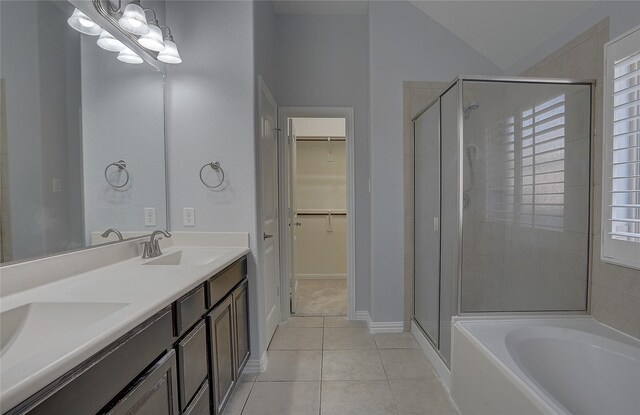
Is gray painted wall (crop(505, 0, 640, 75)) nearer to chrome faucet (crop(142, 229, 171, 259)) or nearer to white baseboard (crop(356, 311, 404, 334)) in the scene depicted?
white baseboard (crop(356, 311, 404, 334))

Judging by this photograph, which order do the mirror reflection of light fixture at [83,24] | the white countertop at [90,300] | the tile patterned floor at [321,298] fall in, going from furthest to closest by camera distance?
the tile patterned floor at [321,298], the mirror reflection of light fixture at [83,24], the white countertop at [90,300]

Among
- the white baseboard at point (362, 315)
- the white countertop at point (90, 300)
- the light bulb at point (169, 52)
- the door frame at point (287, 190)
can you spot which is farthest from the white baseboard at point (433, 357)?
the light bulb at point (169, 52)

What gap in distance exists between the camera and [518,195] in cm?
181

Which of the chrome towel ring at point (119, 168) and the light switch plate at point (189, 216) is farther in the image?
the light switch plate at point (189, 216)

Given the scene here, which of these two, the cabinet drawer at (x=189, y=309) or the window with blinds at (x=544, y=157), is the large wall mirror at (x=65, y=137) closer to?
the cabinet drawer at (x=189, y=309)

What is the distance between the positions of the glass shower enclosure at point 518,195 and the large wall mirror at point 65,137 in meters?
1.98

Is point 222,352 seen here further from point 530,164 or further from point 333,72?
point 333,72

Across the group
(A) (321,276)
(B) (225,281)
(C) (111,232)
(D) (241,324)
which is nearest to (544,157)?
(B) (225,281)

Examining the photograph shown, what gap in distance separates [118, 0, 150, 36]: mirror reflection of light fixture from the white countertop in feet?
3.81

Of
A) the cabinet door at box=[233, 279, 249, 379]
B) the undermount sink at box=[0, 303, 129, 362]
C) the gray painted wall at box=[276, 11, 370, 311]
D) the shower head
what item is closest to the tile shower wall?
the shower head

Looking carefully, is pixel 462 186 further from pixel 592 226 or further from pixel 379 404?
pixel 379 404

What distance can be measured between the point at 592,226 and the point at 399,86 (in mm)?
1751

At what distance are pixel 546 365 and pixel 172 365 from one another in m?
1.82

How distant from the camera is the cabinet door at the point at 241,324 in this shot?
176cm
